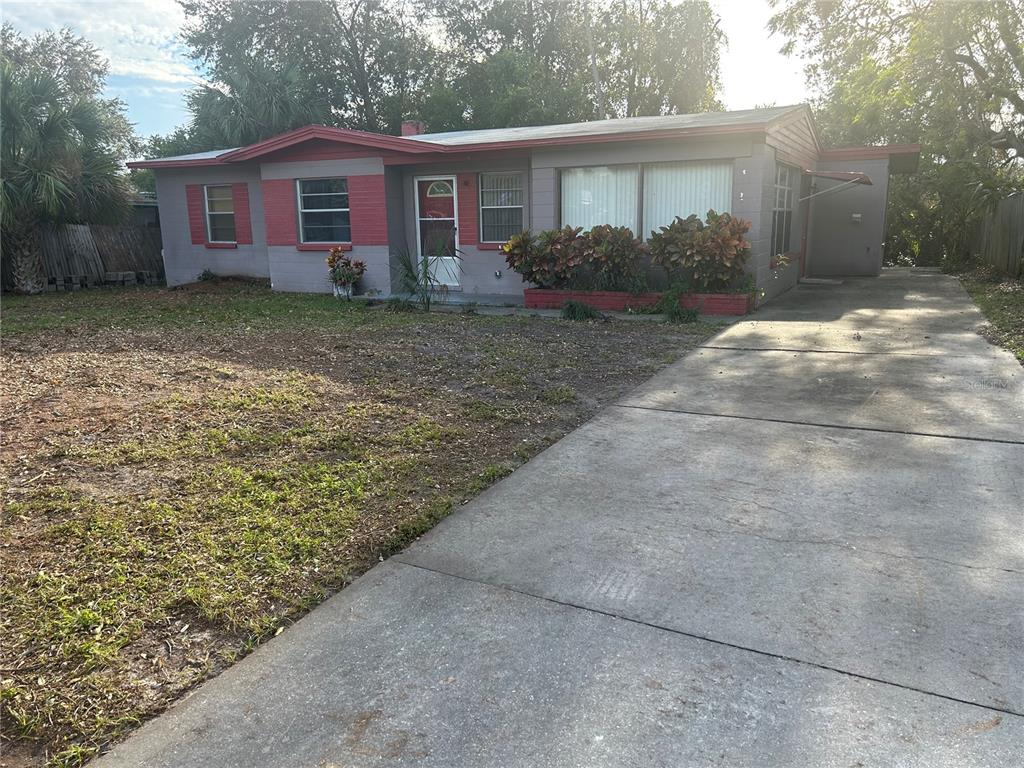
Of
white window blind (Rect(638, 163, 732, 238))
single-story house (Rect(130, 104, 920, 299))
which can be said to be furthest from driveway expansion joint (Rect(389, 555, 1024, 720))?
white window blind (Rect(638, 163, 732, 238))

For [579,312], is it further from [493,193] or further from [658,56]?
[658,56]

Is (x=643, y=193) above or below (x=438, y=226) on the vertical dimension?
above

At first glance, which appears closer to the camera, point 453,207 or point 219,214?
point 453,207

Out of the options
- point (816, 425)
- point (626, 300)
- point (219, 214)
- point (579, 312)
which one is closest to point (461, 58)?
point (219, 214)

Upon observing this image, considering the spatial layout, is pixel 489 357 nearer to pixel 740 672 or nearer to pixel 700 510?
pixel 700 510

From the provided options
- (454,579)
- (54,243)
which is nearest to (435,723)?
(454,579)

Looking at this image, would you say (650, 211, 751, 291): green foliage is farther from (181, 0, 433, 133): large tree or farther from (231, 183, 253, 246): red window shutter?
(181, 0, 433, 133): large tree

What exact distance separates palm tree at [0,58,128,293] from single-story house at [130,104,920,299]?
1.64 meters

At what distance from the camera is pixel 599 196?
12445mm

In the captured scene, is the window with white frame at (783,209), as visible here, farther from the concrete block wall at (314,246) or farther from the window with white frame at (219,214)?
the window with white frame at (219,214)

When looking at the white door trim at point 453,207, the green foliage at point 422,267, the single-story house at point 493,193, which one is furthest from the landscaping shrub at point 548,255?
the white door trim at point 453,207

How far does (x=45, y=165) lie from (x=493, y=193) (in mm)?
8327

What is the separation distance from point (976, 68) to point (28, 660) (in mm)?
18467

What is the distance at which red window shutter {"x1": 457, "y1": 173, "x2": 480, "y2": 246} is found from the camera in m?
13.5
